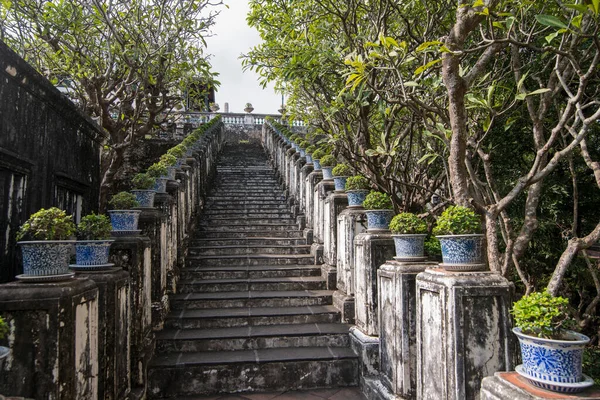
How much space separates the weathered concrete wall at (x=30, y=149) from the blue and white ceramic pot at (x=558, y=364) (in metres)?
3.32

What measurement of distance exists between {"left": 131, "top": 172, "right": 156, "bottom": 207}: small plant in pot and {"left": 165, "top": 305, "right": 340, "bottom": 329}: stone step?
144 cm

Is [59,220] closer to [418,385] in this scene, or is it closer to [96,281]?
[96,281]

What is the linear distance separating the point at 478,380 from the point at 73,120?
417 cm

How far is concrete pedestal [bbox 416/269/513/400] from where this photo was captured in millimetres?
2514

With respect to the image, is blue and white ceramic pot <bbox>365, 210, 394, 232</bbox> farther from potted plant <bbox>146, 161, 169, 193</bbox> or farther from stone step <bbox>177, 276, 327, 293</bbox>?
potted plant <bbox>146, 161, 169, 193</bbox>

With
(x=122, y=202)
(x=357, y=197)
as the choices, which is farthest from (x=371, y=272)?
(x=122, y=202)

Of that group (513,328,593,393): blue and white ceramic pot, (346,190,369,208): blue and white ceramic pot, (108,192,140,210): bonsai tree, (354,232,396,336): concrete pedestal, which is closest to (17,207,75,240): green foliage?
(108,192,140,210): bonsai tree

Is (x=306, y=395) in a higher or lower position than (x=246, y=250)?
lower

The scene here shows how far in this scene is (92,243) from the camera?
3119 mm

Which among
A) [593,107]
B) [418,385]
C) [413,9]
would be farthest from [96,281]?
[593,107]

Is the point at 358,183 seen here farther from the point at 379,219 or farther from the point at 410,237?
the point at 410,237

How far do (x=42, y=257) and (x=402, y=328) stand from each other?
8.94 ft

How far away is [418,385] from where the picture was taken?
2.91 m

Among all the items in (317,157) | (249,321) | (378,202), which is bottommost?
(249,321)
